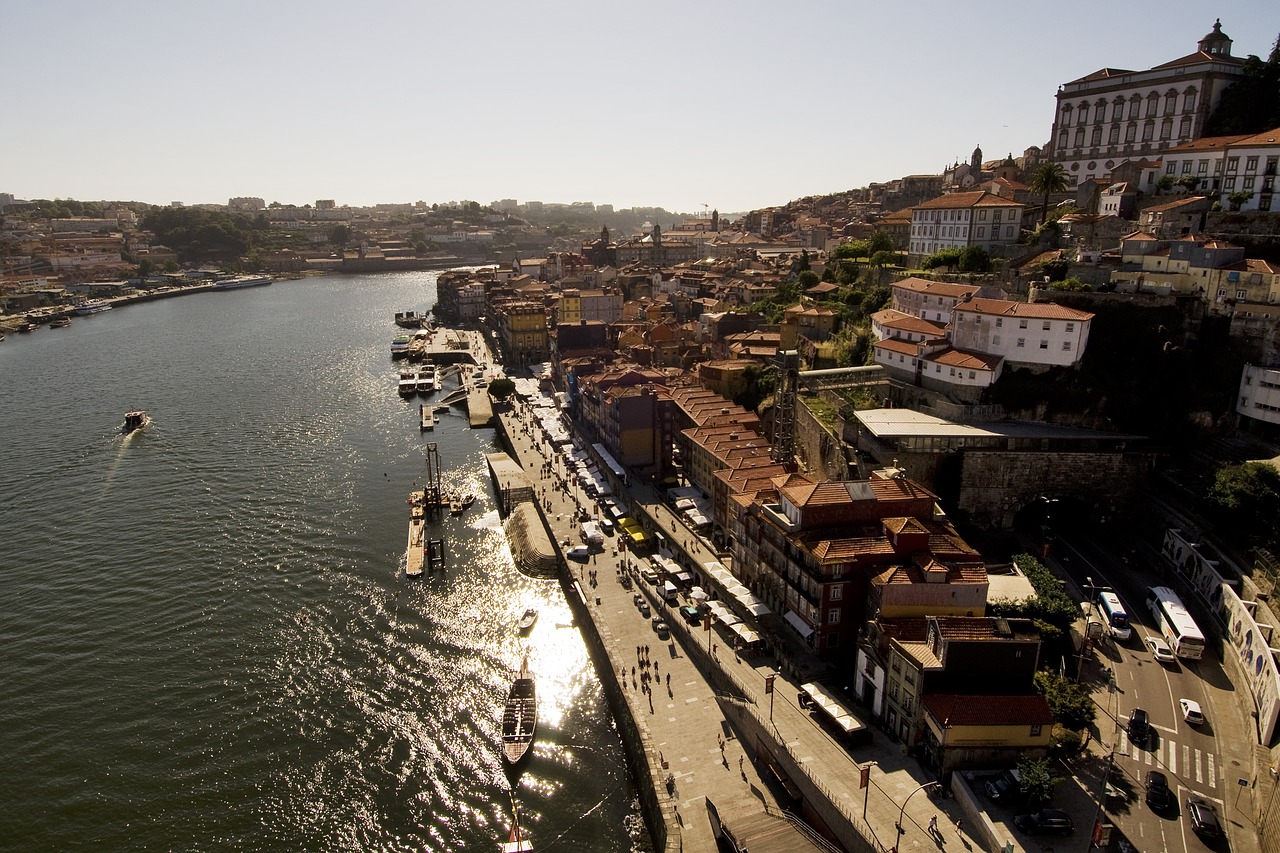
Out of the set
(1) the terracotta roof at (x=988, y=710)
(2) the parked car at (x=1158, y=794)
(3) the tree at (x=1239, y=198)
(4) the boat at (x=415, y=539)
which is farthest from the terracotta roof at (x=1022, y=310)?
(4) the boat at (x=415, y=539)

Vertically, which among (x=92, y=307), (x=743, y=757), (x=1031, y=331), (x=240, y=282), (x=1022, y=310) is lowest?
(x=743, y=757)

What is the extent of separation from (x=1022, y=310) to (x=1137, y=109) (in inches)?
1148

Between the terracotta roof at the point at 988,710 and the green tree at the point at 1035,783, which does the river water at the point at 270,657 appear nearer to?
the terracotta roof at the point at 988,710

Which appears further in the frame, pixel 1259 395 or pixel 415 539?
pixel 415 539

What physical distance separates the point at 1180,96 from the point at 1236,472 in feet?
118

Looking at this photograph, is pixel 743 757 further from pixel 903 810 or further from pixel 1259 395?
pixel 1259 395

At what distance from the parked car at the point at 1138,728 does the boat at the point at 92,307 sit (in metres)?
150

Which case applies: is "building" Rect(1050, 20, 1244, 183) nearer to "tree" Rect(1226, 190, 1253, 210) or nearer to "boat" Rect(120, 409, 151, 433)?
"tree" Rect(1226, 190, 1253, 210)

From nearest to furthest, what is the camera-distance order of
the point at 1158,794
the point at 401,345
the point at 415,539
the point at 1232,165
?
the point at 1158,794, the point at 415,539, the point at 1232,165, the point at 401,345

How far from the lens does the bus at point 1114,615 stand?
27.5 meters

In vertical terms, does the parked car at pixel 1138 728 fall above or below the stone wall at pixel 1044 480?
below

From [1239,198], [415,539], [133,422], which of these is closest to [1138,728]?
[415,539]

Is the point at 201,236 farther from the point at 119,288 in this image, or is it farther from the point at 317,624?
the point at 317,624

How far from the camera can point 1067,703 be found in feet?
75.4
